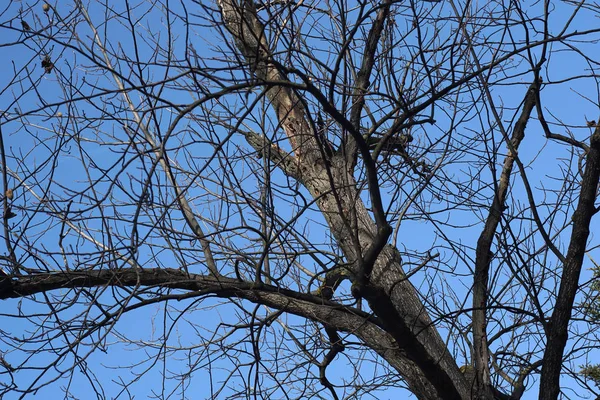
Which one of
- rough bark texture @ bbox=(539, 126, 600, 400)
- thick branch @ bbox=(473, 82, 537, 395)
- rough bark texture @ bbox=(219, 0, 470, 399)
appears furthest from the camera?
thick branch @ bbox=(473, 82, 537, 395)

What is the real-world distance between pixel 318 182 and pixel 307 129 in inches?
19.2

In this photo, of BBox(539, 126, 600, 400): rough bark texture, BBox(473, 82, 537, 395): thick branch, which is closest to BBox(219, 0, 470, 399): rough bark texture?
BBox(473, 82, 537, 395): thick branch

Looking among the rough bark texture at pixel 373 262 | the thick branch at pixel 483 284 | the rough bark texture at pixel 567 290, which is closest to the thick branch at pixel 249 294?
the rough bark texture at pixel 373 262

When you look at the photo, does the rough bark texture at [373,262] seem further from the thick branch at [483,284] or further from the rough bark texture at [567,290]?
the rough bark texture at [567,290]

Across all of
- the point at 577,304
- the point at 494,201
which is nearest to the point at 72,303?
the point at 494,201

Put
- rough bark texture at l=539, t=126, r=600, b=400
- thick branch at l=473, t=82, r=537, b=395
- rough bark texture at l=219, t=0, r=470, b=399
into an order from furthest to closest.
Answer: thick branch at l=473, t=82, r=537, b=395
rough bark texture at l=539, t=126, r=600, b=400
rough bark texture at l=219, t=0, r=470, b=399

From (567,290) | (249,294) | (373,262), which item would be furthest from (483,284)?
(249,294)

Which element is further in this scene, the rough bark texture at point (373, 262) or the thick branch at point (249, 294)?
the thick branch at point (249, 294)

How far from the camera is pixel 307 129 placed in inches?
234

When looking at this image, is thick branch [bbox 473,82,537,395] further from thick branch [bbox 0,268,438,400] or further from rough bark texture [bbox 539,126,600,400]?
rough bark texture [bbox 539,126,600,400]

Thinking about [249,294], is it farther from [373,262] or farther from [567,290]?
[567,290]

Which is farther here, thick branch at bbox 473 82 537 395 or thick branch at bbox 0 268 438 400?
thick branch at bbox 473 82 537 395

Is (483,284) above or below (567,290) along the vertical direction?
above

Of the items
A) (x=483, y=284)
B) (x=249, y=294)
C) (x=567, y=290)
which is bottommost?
(x=567, y=290)
